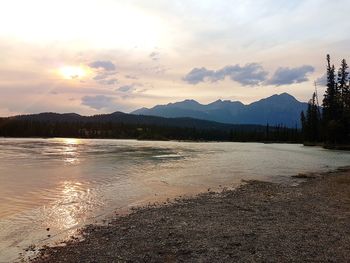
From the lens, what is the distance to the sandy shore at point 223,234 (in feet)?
47.9

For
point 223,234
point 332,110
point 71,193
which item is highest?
point 332,110

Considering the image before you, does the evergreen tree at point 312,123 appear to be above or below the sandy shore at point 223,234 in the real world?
above

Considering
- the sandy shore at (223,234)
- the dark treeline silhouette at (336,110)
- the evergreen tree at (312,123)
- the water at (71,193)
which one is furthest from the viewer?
the evergreen tree at (312,123)

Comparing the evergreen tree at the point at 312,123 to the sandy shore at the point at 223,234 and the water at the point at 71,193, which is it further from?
the sandy shore at the point at 223,234

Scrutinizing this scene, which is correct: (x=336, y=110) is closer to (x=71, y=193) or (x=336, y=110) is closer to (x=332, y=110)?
(x=332, y=110)

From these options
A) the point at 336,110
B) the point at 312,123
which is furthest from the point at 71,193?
the point at 312,123

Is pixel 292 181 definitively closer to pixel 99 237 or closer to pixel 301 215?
pixel 301 215

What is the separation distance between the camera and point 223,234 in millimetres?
17625

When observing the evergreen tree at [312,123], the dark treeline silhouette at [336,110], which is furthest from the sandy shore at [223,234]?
the evergreen tree at [312,123]

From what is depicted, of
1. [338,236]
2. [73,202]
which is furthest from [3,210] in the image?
[338,236]

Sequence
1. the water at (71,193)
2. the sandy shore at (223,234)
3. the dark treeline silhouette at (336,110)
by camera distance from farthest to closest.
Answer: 1. the dark treeline silhouette at (336,110)
2. the water at (71,193)
3. the sandy shore at (223,234)

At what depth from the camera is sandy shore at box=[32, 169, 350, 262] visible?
47.9 ft

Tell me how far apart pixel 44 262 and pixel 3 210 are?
488 inches

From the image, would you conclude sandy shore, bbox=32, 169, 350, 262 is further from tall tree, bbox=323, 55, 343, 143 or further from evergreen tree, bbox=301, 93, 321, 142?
evergreen tree, bbox=301, 93, 321, 142
